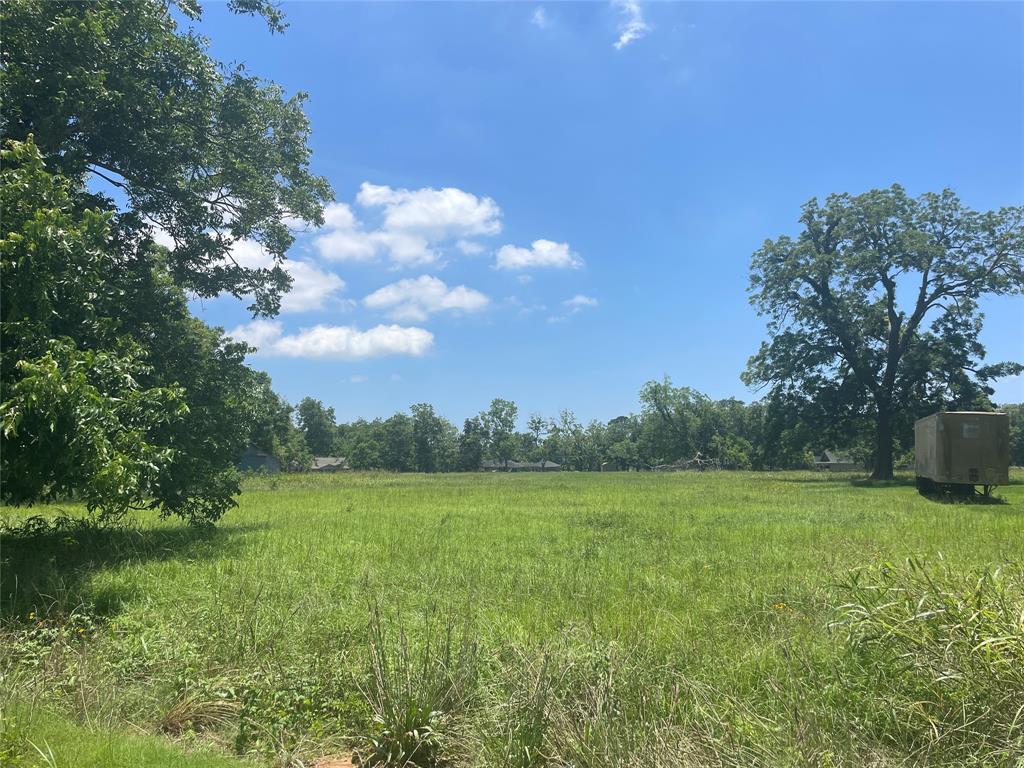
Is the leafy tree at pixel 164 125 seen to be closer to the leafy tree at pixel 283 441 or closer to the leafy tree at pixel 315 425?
the leafy tree at pixel 283 441

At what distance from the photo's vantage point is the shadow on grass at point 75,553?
740cm

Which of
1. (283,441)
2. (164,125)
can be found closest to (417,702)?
(164,125)

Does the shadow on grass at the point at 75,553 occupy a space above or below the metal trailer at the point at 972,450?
below

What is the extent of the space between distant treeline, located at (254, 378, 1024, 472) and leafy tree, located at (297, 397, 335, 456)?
7.5 inches

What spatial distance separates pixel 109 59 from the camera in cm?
1080

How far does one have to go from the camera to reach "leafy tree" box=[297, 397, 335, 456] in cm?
12400

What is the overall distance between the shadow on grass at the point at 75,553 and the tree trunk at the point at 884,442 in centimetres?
3476

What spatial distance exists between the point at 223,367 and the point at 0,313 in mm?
7035

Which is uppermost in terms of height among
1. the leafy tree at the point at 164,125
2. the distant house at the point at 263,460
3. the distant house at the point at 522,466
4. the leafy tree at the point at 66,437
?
the leafy tree at the point at 164,125

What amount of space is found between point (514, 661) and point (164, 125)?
11.6 meters

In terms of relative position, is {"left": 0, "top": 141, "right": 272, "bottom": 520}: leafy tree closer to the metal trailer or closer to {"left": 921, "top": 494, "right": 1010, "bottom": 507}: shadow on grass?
{"left": 921, "top": 494, "right": 1010, "bottom": 507}: shadow on grass

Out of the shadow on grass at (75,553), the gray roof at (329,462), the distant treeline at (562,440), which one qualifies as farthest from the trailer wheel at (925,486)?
the gray roof at (329,462)

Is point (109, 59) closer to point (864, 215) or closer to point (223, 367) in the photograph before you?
point (223, 367)

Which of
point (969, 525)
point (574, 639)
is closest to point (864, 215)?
point (969, 525)
